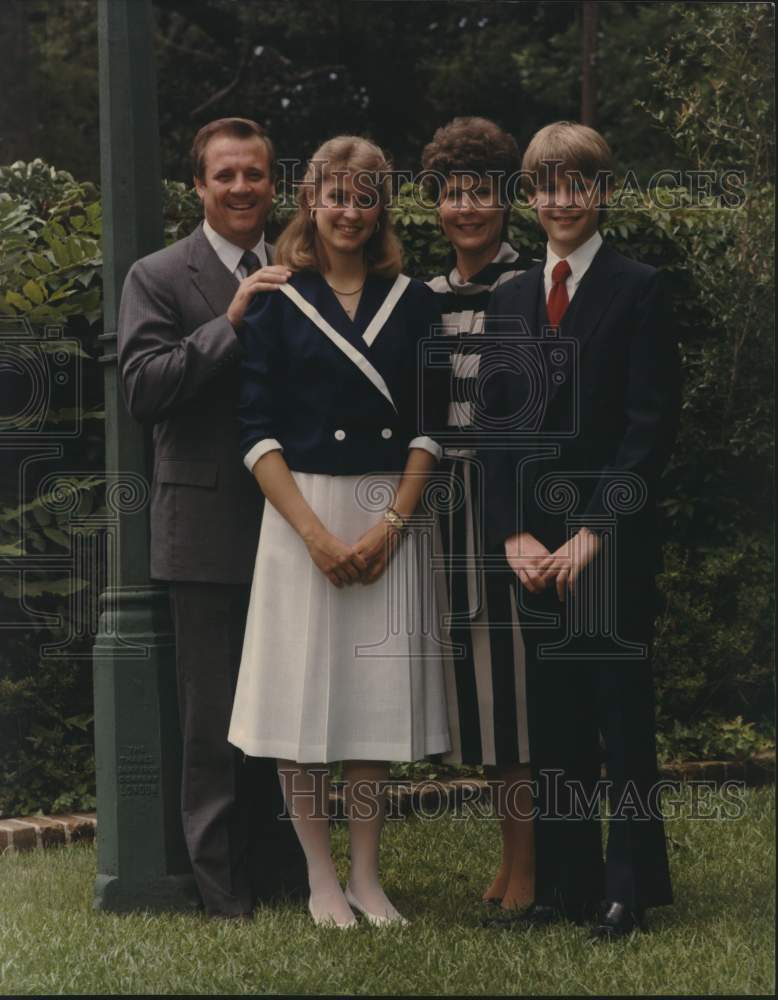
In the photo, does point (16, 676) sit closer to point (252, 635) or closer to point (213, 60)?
point (252, 635)

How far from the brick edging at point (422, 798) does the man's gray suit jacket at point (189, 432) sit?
1974mm

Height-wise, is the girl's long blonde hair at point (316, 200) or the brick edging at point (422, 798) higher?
the girl's long blonde hair at point (316, 200)

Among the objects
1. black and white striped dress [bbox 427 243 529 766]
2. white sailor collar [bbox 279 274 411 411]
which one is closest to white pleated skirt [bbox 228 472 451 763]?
black and white striped dress [bbox 427 243 529 766]

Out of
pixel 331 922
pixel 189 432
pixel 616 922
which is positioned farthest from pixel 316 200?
pixel 616 922

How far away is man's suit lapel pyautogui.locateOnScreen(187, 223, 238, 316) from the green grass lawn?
1.91 meters

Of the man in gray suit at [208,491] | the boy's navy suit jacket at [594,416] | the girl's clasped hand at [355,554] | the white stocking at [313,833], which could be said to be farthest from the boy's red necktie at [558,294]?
the white stocking at [313,833]

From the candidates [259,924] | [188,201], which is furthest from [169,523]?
[188,201]

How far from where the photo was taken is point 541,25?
717 inches

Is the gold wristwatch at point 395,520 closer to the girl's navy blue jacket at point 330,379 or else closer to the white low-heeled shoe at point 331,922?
the girl's navy blue jacket at point 330,379

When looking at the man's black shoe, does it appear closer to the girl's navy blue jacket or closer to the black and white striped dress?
the black and white striped dress

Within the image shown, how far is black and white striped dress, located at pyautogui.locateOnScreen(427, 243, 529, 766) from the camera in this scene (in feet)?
15.6

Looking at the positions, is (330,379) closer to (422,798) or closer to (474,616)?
(474,616)

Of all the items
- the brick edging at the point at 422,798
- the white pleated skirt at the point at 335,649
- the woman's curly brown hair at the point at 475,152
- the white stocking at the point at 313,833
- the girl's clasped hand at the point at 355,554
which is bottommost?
the brick edging at the point at 422,798

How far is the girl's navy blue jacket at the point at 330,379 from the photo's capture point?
4641 millimetres
